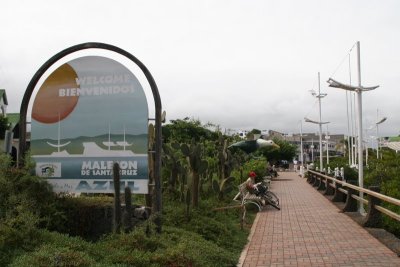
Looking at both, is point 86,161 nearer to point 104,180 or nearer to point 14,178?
point 104,180

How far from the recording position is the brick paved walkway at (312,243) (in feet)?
25.6

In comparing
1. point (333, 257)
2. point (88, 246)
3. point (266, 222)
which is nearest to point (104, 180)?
point (88, 246)

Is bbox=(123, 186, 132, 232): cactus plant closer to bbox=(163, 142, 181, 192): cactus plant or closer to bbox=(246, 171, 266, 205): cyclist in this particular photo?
bbox=(163, 142, 181, 192): cactus plant

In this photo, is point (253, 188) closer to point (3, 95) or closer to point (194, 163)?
point (194, 163)

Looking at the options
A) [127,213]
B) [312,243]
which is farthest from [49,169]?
[312,243]

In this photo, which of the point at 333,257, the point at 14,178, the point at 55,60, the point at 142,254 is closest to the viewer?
the point at 142,254

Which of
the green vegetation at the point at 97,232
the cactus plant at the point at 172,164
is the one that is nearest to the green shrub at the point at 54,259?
the green vegetation at the point at 97,232

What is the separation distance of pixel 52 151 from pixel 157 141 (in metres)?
1.87

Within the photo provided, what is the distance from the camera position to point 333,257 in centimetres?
806

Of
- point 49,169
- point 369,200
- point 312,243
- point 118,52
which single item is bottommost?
point 312,243

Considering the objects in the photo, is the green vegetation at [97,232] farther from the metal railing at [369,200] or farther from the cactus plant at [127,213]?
the metal railing at [369,200]

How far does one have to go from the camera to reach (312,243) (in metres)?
9.41

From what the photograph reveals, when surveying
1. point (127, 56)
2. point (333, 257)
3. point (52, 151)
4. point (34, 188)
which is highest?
point (127, 56)

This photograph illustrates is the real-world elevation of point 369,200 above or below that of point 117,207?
below
